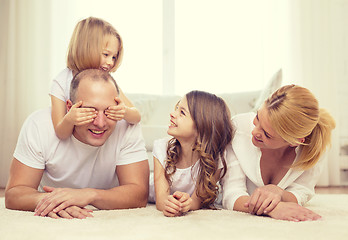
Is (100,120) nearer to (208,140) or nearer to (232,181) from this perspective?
(208,140)

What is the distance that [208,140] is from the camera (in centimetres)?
190

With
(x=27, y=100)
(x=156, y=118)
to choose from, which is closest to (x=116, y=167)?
(x=156, y=118)

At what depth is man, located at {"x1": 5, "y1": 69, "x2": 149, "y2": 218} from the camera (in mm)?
1677

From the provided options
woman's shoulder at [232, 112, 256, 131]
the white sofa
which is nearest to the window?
the white sofa

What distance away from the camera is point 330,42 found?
4246mm

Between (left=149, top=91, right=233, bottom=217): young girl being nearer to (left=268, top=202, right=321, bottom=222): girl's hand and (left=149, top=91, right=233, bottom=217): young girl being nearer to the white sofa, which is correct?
(left=268, top=202, right=321, bottom=222): girl's hand

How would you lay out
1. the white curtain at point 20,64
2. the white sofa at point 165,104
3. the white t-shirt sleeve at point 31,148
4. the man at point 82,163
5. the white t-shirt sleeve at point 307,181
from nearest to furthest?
1. the man at point 82,163
2. the white t-shirt sleeve at point 31,148
3. the white t-shirt sleeve at point 307,181
4. the white sofa at point 165,104
5. the white curtain at point 20,64

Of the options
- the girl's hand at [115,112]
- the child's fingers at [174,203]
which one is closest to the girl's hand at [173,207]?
the child's fingers at [174,203]

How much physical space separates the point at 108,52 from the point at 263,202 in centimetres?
99

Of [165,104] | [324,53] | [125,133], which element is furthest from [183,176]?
[324,53]

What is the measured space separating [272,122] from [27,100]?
3190 millimetres

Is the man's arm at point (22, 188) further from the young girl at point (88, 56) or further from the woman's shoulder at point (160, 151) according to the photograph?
the woman's shoulder at point (160, 151)

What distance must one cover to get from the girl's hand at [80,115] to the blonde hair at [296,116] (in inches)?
27.7

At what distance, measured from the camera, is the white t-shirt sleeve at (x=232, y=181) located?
6.07 feet
